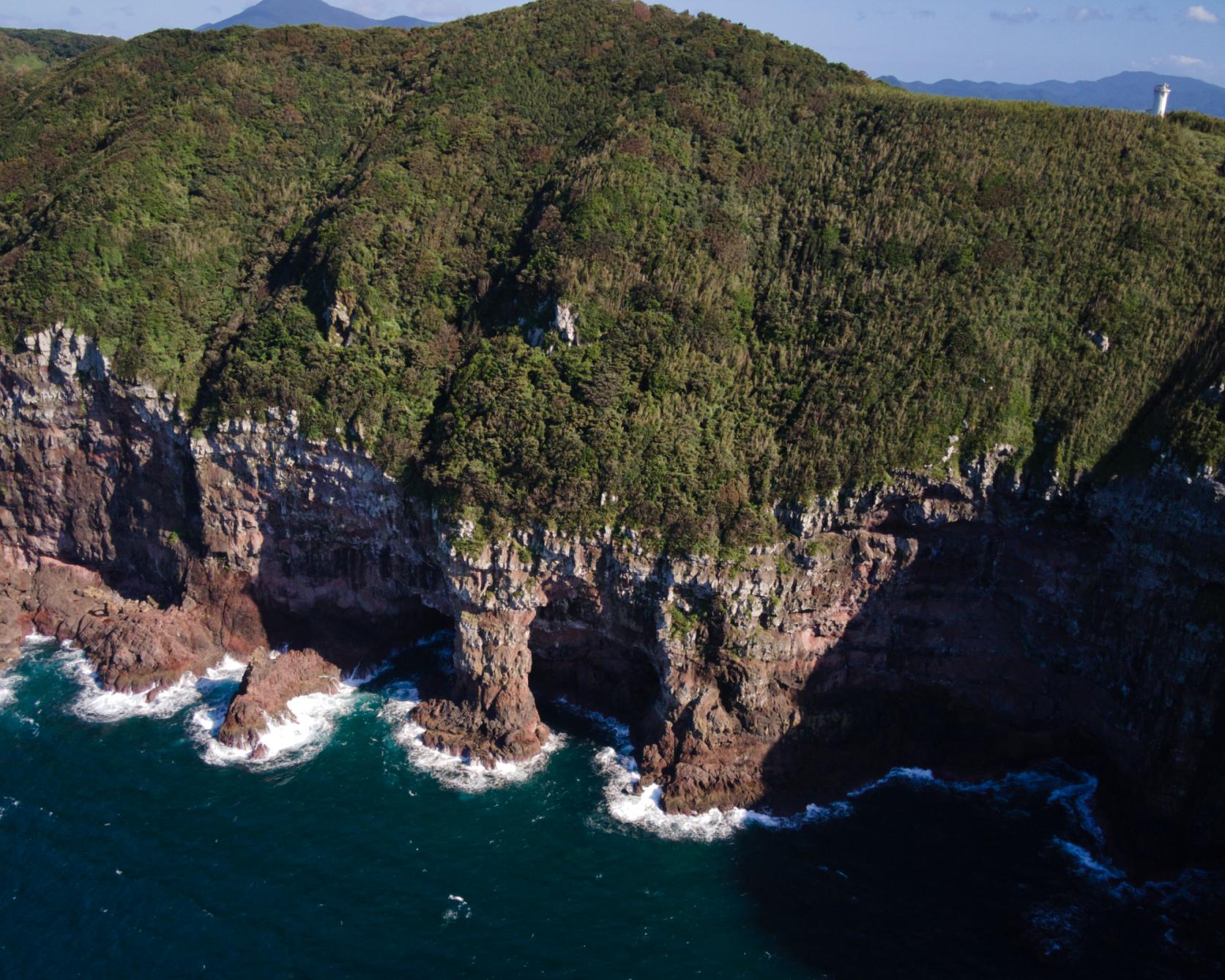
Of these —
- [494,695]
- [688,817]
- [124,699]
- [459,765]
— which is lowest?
[124,699]

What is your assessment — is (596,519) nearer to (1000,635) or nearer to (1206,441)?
(1000,635)

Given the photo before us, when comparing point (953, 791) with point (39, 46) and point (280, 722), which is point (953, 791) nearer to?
point (280, 722)

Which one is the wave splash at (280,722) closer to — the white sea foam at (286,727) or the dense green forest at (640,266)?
the white sea foam at (286,727)

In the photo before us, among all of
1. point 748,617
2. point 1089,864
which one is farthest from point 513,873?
point 1089,864

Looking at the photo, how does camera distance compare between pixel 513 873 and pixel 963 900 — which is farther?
pixel 513 873

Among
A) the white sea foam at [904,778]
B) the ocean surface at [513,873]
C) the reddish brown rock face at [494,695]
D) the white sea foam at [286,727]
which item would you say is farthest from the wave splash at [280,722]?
the white sea foam at [904,778]

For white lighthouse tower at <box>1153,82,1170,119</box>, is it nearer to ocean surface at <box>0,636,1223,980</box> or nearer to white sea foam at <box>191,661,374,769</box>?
ocean surface at <box>0,636,1223,980</box>

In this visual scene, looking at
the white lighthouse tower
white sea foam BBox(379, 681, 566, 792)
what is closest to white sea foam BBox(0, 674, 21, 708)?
white sea foam BBox(379, 681, 566, 792)
